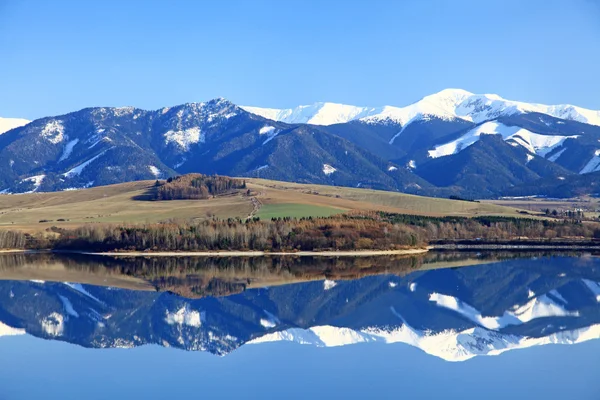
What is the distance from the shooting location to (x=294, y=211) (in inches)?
4665

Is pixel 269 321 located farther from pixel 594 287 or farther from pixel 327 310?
pixel 594 287

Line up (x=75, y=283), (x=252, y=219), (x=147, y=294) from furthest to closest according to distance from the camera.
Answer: (x=252, y=219) < (x=75, y=283) < (x=147, y=294)

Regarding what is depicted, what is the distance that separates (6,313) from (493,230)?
73760 mm

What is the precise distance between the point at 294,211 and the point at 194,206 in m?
17.3

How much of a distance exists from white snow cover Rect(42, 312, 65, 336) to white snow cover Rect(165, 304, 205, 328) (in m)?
6.19

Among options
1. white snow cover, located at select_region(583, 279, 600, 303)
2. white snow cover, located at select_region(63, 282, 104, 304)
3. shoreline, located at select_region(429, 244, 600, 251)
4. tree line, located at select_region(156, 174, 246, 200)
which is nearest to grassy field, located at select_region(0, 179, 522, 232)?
tree line, located at select_region(156, 174, 246, 200)

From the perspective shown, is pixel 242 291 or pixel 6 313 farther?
pixel 242 291

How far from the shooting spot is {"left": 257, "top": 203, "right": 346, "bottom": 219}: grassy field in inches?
4523

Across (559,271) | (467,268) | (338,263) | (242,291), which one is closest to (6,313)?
(242,291)

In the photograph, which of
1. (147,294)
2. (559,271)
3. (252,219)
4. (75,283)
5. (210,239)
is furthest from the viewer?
(252,219)

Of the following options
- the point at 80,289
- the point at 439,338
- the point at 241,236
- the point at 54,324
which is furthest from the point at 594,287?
the point at 54,324

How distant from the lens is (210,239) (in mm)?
97875

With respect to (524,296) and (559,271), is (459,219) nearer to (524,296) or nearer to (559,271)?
(559,271)

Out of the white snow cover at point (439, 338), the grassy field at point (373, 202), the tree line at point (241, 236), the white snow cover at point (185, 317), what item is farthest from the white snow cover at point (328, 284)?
the grassy field at point (373, 202)
